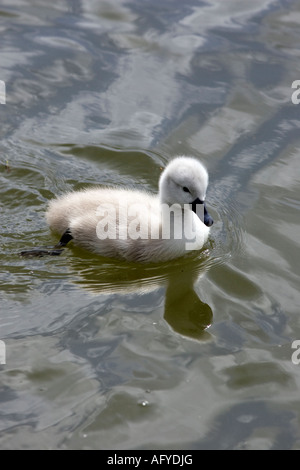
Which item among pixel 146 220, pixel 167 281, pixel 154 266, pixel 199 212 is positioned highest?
pixel 146 220

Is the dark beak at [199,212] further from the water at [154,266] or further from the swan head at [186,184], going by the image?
the water at [154,266]

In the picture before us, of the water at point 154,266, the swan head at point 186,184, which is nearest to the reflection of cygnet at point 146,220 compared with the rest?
the swan head at point 186,184

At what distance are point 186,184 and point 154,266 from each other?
22.6 inches

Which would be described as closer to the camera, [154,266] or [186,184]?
[186,184]

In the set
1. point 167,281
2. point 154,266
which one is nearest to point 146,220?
point 154,266

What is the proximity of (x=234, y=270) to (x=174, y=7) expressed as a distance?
409 centimetres

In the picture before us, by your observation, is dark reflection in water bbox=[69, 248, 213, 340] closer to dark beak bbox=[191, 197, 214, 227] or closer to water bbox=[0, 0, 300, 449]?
water bbox=[0, 0, 300, 449]

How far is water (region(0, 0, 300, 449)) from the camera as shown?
12.0 ft

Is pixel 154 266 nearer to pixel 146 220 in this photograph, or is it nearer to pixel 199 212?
pixel 146 220

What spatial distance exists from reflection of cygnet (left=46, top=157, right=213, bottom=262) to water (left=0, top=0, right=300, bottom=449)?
0.40 feet

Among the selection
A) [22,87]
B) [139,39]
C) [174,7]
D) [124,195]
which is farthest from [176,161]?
[174,7]

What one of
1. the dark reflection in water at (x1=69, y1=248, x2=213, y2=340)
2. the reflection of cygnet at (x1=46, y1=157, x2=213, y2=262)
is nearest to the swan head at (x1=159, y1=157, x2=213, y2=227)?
the reflection of cygnet at (x1=46, y1=157, x2=213, y2=262)

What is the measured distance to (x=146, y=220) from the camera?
16.2ft

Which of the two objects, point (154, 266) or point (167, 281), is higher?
point (154, 266)
